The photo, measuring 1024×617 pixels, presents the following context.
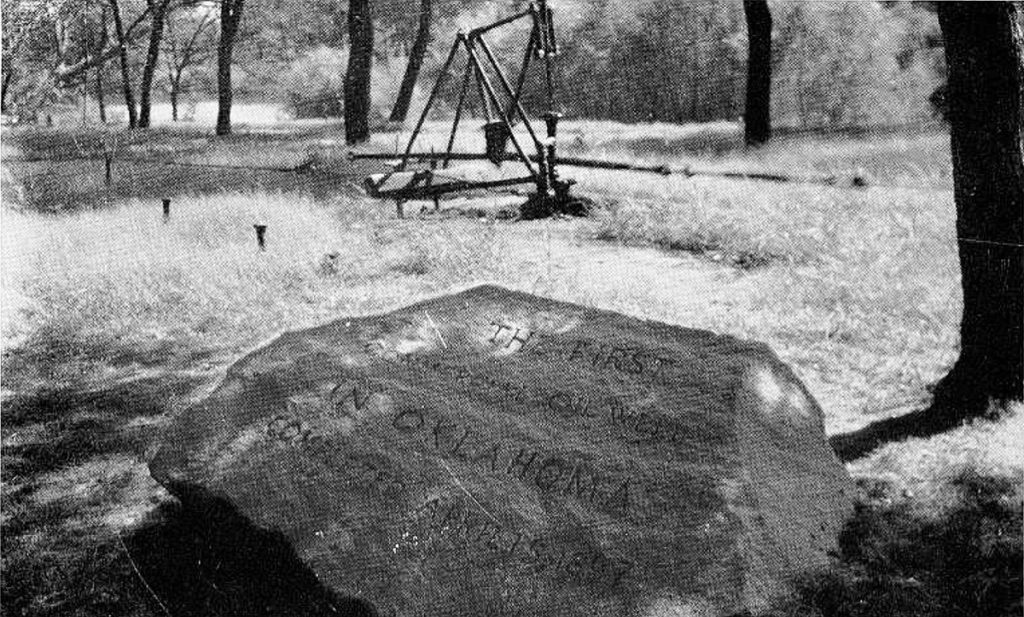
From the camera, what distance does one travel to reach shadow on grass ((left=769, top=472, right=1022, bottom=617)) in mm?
3260

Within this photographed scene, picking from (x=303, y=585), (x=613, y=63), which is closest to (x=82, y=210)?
(x=303, y=585)

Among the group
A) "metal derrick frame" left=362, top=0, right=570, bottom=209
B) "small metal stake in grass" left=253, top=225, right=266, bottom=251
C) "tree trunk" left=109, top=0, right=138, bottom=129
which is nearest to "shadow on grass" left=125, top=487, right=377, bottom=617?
"tree trunk" left=109, top=0, right=138, bottom=129

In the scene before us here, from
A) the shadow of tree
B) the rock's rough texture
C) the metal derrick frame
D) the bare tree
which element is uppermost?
the bare tree

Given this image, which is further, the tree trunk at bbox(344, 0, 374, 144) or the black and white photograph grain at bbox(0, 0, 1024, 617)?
the tree trunk at bbox(344, 0, 374, 144)

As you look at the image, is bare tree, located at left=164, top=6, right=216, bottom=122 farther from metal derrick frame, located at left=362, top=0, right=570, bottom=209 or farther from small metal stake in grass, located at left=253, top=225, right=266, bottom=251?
metal derrick frame, located at left=362, top=0, right=570, bottom=209

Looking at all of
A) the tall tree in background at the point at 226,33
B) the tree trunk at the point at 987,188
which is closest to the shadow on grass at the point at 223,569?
the tree trunk at the point at 987,188

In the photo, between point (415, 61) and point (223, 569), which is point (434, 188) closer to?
point (223, 569)

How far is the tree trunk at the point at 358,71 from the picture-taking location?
12492 mm

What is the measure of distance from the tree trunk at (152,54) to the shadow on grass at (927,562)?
5218mm

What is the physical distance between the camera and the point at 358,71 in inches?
500

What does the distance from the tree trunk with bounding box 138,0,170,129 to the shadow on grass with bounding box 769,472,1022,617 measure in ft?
17.1

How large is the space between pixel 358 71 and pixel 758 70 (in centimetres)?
724

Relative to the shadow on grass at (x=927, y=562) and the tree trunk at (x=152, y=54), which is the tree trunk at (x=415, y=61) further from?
the shadow on grass at (x=927, y=562)

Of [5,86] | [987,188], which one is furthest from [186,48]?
[987,188]
